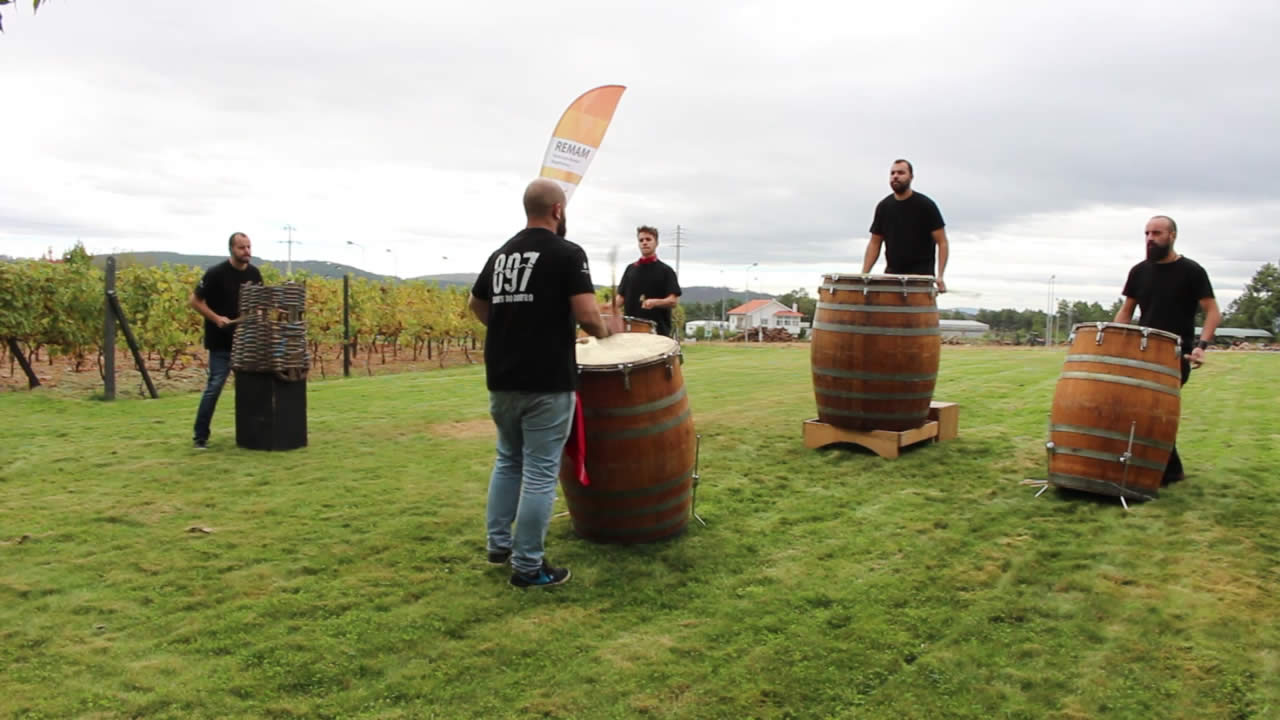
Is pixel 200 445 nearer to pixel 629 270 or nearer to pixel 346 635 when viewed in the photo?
pixel 629 270

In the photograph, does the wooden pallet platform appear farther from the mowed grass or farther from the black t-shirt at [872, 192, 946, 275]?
the black t-shirt at [872, 192, 946, 275]

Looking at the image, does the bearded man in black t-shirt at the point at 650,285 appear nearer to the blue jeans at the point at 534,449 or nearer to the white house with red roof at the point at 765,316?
the blue jeans at the point at 534,449

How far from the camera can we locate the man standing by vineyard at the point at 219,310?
6.93 m

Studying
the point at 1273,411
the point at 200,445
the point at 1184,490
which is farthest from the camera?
the point at 1273,411

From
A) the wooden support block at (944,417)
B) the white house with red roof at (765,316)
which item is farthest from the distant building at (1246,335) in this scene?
the wooden support block at (944,417)

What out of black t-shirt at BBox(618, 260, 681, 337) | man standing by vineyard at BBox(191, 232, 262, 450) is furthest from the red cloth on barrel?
man standing by vineyard at BBox(191, 232, 262, 450)

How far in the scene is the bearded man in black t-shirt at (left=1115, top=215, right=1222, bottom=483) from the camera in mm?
5461

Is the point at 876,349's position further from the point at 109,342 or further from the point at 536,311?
the point at 109,342

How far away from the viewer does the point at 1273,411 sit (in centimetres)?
934

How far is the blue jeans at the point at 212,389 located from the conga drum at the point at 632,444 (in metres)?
4.06

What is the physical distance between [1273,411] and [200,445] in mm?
11059

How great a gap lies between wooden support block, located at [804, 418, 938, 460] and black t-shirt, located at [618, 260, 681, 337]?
1664mm

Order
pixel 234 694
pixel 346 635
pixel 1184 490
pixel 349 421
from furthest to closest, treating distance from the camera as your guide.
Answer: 1. pixel 349 421
2. pixel 1184 490
3. pixel 346 635
4. pixel 234 694

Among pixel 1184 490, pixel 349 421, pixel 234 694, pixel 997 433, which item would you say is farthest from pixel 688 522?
pixel 349 421
